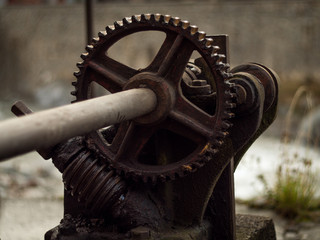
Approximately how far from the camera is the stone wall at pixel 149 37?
1005 centimetres

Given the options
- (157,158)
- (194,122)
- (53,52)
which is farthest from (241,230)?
(53,52)

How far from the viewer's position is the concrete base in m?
2.65

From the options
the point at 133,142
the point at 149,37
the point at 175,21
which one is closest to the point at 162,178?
the point at 133,142

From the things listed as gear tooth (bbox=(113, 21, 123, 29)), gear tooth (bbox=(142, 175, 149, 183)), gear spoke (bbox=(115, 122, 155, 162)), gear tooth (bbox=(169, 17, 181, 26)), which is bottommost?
gear tooth (bbox=(142, 175, 149, 183))

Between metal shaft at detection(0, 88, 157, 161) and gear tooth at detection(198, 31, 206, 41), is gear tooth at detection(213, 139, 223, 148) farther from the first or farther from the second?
gear tooth at detection(198, 31, 206, 41)

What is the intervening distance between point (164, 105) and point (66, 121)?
59cm

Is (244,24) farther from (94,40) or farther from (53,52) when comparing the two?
(94,40)

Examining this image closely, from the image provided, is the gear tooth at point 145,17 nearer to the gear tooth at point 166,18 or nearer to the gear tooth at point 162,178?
the gear tooth at point 166,18

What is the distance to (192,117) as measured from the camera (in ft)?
6.93

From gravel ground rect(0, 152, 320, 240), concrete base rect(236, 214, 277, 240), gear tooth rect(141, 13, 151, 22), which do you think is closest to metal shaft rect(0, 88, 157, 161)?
gear tooth rect(141, 13, 151, 22)

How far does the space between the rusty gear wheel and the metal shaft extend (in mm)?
134

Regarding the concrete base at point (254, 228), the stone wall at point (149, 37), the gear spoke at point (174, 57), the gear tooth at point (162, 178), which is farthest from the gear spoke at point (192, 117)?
the stone wall at point (149, 37)

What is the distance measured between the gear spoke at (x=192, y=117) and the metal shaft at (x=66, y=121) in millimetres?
137

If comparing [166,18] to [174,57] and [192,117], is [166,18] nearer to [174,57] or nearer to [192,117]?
[174,57]
